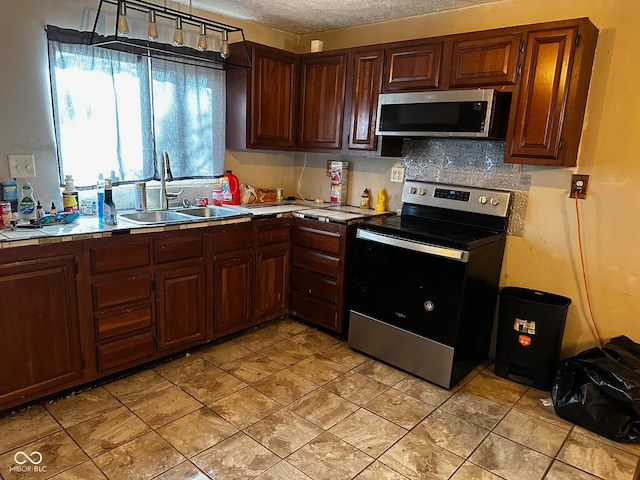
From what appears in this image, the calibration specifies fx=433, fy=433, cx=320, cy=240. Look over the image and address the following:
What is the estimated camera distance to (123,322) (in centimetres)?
240

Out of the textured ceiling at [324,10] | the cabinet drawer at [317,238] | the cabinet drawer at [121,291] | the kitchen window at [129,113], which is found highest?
the textured ceiling at [324,10]

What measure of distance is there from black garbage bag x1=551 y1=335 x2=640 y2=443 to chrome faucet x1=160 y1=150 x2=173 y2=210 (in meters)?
2.62

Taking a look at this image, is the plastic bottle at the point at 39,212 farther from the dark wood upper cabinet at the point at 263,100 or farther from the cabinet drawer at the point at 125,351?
the dark wood upper cabinet at the point at 263,100

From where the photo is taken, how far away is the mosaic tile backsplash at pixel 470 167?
2.73 m

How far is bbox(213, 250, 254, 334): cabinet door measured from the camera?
286 cm

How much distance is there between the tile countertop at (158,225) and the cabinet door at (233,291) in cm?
27

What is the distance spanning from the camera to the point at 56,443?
1.93 meters

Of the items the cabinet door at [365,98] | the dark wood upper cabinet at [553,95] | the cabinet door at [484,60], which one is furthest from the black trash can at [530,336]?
the cabinet door at [365,98]

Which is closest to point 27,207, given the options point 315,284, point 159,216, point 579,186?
point 159,216

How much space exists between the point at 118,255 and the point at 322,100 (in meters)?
1.89

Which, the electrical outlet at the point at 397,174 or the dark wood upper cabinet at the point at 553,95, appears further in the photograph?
the electrical outlet at the point at 397,174

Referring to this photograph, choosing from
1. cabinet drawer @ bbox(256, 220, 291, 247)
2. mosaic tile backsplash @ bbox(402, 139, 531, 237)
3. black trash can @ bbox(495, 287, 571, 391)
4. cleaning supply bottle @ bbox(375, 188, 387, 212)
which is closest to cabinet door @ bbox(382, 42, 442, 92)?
mosaic tile backsplash @ bbox(402, 139, 531, 237)

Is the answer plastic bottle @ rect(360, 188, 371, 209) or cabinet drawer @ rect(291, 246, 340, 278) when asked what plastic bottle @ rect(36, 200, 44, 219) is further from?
plastic bottle @ rect(360, 188, 371, 209)

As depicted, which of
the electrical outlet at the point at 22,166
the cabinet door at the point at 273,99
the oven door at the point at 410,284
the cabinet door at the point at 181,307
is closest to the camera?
the electrical outlet at the point at 22,166
